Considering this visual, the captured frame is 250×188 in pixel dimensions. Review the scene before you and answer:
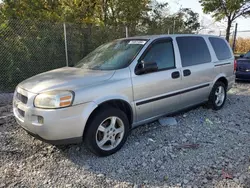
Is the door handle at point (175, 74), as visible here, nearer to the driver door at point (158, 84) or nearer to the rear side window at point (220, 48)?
the driver door at point (158, 84)

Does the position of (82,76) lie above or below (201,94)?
above

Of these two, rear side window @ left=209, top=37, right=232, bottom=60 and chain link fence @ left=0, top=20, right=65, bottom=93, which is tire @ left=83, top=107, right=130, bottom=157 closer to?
rear side window @ left=209, top=37, right=232, bottom=60

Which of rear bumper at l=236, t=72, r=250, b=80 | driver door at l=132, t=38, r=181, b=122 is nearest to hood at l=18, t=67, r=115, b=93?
driver door at l=132, t=38, r=181, b=122

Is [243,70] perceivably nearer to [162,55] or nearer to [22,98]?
[162,55]

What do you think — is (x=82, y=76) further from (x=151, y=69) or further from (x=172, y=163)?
(x=172, y=163)

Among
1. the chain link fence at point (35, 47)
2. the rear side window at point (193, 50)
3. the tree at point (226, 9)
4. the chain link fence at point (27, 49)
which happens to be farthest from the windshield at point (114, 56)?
the tree at point (226, 9)

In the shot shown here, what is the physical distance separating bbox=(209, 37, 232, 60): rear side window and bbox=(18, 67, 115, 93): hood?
117 inches

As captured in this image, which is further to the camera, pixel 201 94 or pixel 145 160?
pixel 201 94

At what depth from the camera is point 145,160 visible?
10.5ft

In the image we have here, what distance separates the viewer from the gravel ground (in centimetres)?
276

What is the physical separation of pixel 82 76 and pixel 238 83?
7155 millimetres

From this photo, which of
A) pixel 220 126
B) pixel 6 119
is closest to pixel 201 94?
pixel 220 126

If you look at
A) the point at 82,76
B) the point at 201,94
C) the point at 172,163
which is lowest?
the point at 172,163

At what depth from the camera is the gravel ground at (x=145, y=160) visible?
2.76m
